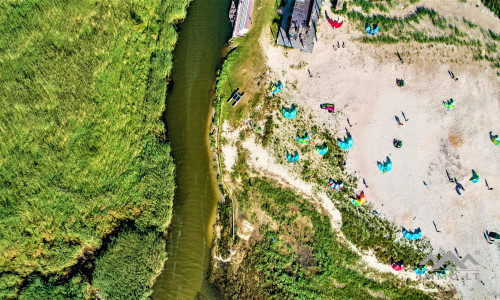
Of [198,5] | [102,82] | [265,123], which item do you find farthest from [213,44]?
[102,82]

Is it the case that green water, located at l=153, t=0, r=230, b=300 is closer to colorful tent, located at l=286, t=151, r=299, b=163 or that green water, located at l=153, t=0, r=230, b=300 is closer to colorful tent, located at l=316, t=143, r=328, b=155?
colorful tent, located at l=286, t=151, r=299, b=163

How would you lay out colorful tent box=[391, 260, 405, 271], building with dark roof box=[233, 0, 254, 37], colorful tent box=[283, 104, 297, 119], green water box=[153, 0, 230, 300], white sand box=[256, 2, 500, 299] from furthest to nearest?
green water box=[153, 0, 230, 300], building with dark roof box=[233, 0, 254, 37], colorful tent box=[283, 104, 297, 119], white sand box=[256, 2, 500, 299], colorful tent box=[391, 260, 405, 271]

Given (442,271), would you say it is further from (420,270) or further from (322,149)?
(322,149)

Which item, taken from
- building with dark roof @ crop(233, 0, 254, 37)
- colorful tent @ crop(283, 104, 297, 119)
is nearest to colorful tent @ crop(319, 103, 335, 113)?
colorful tent @ crop(283, 104, 297, 119)

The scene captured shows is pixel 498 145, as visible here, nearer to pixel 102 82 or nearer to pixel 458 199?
pixel 458 199

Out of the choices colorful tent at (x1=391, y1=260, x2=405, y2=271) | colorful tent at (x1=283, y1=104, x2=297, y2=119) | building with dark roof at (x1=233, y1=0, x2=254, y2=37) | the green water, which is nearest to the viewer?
colorful tent at (x1=391, y1=260, x2=405, y2=271)
